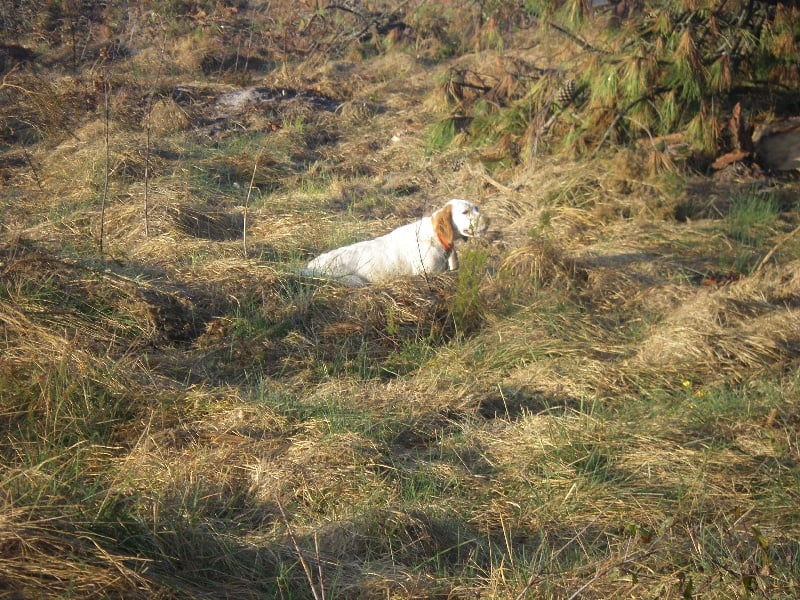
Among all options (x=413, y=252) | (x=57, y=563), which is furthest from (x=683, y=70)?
(x=57, y=563)

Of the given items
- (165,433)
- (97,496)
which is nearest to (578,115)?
(165,433)

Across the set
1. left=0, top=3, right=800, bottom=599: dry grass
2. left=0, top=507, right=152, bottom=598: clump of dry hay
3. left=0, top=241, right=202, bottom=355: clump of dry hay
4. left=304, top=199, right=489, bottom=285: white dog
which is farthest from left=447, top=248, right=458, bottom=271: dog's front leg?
left=0, top=507, right=152, bottom=598: clump of dry hay

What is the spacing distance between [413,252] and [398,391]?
69.5 inches

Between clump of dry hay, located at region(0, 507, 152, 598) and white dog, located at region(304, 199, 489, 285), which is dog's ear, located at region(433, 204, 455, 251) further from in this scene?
clump of dry hay, located at region(0, 507, 152, 598)

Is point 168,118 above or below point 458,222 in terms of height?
below

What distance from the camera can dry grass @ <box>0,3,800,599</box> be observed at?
244cm

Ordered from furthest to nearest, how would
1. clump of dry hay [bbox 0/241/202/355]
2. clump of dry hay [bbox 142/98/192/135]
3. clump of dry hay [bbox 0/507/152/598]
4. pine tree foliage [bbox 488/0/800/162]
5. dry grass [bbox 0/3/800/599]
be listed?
clump of dry hay [bbox 142/98/192/135]
pine tree foliage [bbox 488/0/800/162]
clump of dry hay [bbox 0/241/202/355]
dry grass [bbox 0/3/800/599]
clump of dry hay [bbox 0/507/152/598]

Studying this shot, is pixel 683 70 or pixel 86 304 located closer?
pixel 86 304

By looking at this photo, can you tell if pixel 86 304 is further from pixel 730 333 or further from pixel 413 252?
pixel 730 333

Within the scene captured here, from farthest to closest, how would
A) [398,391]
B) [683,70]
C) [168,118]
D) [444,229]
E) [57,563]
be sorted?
[168,118], [683,70], [444,229], [398,391], [57,563]

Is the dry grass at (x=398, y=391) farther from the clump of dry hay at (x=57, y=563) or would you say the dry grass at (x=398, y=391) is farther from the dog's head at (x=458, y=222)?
the dog's head at (x=458, y=222)

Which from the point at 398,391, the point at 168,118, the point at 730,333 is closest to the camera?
the point at 398,391

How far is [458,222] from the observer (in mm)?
5469

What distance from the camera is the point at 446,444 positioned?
3.41 metres
